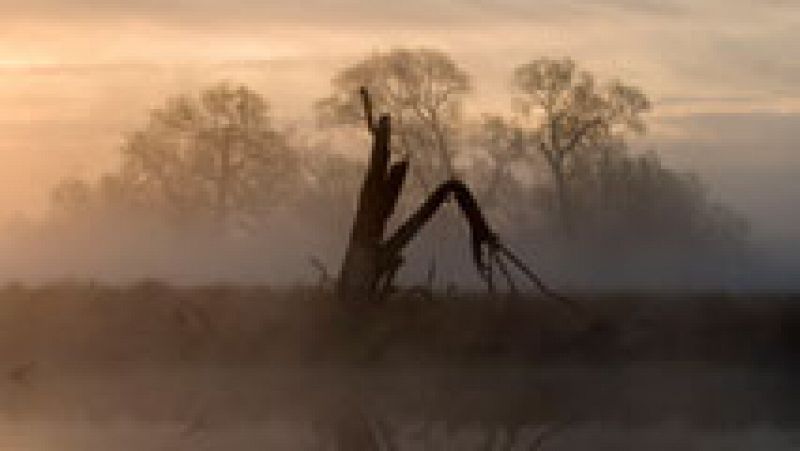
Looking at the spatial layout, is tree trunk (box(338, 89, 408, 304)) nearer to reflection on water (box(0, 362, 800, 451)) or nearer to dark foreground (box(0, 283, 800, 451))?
dark foreground (box(0, 283, 800, 451))

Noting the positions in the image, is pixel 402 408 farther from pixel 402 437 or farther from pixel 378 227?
pixel 378 227

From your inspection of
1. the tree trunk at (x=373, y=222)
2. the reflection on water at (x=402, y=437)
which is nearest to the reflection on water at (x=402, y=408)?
the reflection on water at (x=402, y=437)

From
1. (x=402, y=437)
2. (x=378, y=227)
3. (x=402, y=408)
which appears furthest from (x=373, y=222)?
(x=402, y=437)

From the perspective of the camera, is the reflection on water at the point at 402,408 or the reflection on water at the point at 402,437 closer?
the reflection on water at the point at 402,437

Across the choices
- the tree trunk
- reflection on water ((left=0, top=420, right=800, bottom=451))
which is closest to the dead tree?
the tree trunk

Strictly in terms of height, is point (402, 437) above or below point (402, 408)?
above

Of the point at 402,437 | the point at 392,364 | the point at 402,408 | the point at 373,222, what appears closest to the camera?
the point at 402,437

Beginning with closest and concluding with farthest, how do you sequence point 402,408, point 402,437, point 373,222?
1. point 402,437
2. point 402,408
3. point 373,222

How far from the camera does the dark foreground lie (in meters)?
25.6

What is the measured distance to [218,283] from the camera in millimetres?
38438

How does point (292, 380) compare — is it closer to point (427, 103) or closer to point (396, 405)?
point (396, 405)

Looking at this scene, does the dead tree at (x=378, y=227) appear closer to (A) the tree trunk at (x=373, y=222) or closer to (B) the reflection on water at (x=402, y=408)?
(A) the tree trunk at (x=373, y=222)

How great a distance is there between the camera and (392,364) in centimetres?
3288

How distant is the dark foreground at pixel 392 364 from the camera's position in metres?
25.6
